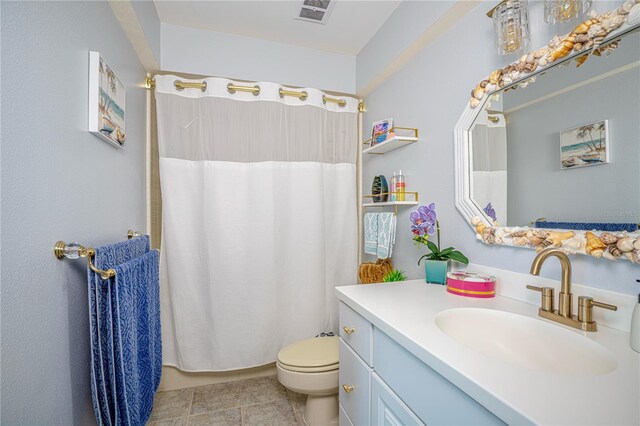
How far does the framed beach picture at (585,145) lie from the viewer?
87cm

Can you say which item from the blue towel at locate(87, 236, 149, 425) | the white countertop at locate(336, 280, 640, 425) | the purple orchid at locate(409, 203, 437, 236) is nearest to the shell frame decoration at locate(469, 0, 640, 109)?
the purple orchid at locate(409, 203, 437, 236)

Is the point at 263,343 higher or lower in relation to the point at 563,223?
lower

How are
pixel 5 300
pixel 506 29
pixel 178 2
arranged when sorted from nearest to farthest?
pixel 5 300 < pixel 506 29 < pixel 178 2

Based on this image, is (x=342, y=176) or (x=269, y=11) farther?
(x=342, y=176)

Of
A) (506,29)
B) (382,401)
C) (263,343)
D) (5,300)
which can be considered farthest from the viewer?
(263,343)

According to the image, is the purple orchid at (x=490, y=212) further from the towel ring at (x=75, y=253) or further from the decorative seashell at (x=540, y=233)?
the towel ring at (x=75, y=253)

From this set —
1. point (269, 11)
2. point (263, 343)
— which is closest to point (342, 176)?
point (269, 11)

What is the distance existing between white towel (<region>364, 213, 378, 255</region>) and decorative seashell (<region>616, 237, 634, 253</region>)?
1217 millimetres

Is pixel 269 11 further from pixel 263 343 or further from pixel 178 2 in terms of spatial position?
pixel 263 343

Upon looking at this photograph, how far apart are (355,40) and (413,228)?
151 centimetres

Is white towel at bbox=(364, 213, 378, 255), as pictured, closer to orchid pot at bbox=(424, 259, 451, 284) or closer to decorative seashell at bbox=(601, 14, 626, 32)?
orchid pot at bbox=(424, 259, 451, 284)

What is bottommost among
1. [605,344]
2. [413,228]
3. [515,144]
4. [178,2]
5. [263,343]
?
[263,343]

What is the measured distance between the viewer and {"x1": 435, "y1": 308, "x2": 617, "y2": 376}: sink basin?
2.54ft

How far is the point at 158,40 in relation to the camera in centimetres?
188
